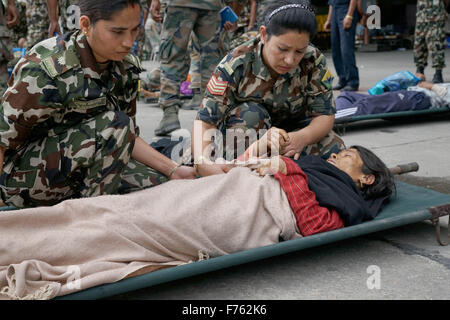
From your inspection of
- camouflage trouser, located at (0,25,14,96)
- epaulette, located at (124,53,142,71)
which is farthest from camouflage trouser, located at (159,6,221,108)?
epaulette, located at (124,53,142,71)

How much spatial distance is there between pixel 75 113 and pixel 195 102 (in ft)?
11.3

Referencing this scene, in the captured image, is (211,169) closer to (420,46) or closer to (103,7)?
(103,7)

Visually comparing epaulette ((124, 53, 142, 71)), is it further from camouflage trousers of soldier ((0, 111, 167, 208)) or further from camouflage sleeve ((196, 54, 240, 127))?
camouflage sleeve ((196, 54, 240, 127))

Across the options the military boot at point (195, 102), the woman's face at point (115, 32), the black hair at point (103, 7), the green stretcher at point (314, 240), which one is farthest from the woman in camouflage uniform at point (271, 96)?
the military boot at point (195, 102)

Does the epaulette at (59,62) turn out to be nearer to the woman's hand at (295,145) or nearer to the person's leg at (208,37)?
the woman's hand at (295,145)

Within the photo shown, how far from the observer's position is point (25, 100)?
196 cm

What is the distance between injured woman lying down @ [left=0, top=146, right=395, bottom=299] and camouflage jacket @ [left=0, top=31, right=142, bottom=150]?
0.37 m

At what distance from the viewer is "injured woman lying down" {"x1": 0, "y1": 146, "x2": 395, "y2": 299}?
5.41 ft

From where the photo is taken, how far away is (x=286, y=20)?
238 cm

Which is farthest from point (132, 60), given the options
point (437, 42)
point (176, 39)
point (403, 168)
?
point (437, 42)

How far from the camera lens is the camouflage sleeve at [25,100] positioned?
196 centimetres
